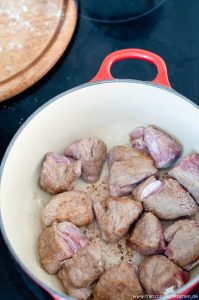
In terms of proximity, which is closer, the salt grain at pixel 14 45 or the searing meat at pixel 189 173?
the searing meat at pixel 189 173

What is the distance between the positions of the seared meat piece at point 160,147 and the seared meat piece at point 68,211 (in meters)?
0.24

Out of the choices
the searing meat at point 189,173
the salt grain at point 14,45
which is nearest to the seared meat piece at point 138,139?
the searing meat at point 189,173

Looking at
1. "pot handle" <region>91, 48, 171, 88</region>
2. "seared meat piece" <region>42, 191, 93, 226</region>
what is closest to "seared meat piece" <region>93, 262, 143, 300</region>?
"seared meat piece" <region>42, 191, 93, 226</region>

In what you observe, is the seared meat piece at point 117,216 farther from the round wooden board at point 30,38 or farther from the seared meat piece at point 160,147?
the round wooden board at point 30,38

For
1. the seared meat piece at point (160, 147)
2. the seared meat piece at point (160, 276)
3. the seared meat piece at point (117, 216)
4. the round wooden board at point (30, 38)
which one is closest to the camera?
the seared meat piece at point (160, 276)

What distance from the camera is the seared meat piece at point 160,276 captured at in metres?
1.13

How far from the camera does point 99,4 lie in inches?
64.3

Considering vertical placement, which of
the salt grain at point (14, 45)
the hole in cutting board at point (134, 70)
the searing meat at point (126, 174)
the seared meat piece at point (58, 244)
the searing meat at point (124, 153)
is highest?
the salt grain at point (14, 45)

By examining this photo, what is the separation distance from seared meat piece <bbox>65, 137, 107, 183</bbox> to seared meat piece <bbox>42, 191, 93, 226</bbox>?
111 millimetres

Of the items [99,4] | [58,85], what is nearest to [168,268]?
[58,85]

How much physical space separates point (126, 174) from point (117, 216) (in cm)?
13

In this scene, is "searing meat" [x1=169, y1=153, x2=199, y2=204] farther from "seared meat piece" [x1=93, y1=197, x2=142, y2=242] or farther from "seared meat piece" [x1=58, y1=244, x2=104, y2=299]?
"seared meat piece" [x1=58, y1=244, x2=104, y2=299]

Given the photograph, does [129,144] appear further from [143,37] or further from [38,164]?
[143,37]

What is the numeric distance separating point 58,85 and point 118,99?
258mm
